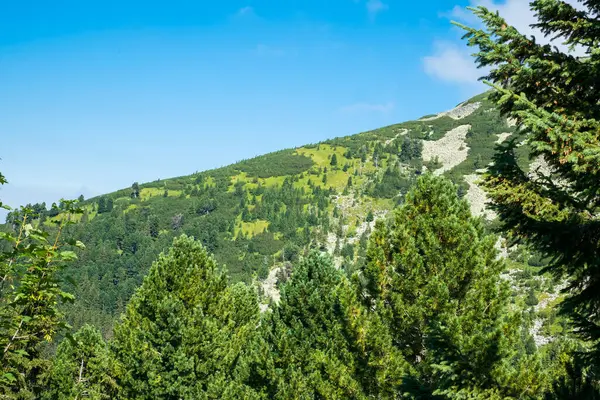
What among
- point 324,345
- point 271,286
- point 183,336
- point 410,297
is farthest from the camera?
point 271,286

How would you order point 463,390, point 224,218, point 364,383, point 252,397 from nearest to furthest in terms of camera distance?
point 463,390, point 364,383, point 252,397, point 224,218

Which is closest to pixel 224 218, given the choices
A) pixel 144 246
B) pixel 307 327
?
pixel 144 246

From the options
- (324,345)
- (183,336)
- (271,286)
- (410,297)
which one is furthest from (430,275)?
(271,286)

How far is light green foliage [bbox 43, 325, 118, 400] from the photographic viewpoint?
2575 centimetres

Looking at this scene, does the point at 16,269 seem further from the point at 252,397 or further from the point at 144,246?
the point at 144,246

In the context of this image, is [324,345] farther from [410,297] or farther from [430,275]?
[430,275]

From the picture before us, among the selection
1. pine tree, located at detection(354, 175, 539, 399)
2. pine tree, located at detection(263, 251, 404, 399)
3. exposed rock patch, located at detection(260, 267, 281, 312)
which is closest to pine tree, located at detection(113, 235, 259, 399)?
pine tree, located at detection(263, 251, 404, 399)

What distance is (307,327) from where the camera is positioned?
2055 cm

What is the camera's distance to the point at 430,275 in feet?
44.4

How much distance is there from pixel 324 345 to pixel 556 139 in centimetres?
1557

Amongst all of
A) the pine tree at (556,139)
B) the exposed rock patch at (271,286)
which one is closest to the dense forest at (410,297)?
the pine tree at (556,139)

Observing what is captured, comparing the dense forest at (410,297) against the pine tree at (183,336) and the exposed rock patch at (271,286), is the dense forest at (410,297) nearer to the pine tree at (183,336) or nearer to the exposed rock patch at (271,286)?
the pine tree at (183,336)

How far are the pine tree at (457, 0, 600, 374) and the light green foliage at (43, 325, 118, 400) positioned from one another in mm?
25696

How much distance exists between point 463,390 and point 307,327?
13.3 meters
